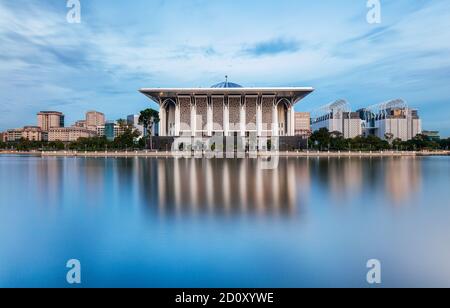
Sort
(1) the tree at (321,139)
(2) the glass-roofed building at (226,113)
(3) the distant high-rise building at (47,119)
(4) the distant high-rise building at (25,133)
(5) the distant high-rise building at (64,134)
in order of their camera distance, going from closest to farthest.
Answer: (1) the tree at (321,139)
(2) the glass-roofed building at (226,113)
(4) the distant high-rise building at (25,133)
(5) the distant high-rise building at (64,134)
(3) the distant high-rise building at (47,119)

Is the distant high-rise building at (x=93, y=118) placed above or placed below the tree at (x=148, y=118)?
above

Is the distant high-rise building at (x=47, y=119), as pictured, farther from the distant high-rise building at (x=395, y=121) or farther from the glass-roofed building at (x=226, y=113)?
the distant high-rise building at (x=395, y=121)

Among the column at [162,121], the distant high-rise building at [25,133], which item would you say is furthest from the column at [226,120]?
the distant high-rise building at [25,133]

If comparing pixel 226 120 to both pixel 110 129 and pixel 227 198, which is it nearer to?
pixel 227 198

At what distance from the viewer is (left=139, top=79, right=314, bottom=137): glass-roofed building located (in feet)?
194

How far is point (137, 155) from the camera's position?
151 feet

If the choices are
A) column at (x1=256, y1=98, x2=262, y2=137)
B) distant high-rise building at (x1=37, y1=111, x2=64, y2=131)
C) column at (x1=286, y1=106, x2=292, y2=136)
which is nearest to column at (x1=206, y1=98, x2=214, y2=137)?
column at (x1=256, y1=98, x2=262, y2=137)

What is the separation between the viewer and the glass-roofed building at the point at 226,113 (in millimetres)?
59125

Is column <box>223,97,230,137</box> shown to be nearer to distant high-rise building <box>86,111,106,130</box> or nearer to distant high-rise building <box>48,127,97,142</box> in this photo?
distant high-rise building <box>48,127,97,142</box>

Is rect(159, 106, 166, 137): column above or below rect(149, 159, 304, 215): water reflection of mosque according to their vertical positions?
above

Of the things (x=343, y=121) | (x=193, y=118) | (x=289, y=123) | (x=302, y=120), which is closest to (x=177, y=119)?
(x=193, y=118)

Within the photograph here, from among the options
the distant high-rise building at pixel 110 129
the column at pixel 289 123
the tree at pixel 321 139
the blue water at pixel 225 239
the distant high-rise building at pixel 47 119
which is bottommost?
the blue water at pixel 225 239

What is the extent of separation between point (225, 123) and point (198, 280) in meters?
55.3
